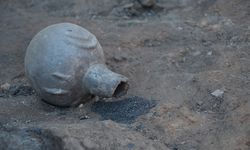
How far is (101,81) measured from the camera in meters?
4.24

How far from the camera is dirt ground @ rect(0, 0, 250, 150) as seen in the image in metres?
3.77

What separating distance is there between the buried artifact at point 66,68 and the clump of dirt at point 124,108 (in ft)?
0.40

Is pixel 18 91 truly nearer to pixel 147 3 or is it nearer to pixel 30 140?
pixel 30 140

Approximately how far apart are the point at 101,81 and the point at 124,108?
28 cm

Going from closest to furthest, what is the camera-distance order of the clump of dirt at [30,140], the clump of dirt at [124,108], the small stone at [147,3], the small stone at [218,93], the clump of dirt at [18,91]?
the clump of dirt at [30,140]
the clump of dirt at [124,108]
the small stone at [218,93]
the clump of dirt at [18,91]
the small stone at [147,3]

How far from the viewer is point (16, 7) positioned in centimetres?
622

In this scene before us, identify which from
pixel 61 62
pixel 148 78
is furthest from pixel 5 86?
pixel 148 78

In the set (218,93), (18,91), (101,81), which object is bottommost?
(18,91)

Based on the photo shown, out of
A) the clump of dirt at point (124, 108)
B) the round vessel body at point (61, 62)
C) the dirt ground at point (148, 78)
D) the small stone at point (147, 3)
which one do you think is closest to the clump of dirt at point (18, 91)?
the dirt ground at point (148, 78)

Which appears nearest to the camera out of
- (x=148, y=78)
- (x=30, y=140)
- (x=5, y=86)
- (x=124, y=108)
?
(x=30, y=140)

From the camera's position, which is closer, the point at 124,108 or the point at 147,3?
the point at 124,108

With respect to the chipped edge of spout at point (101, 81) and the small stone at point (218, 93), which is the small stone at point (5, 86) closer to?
the chipped edge of spout at point (101, 81)

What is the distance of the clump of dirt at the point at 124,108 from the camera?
164 inches

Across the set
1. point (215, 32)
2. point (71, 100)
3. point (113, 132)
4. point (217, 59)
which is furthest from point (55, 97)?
point (215, 32)
